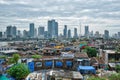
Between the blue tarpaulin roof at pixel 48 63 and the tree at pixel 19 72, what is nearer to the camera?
the tree at pixel 19 72

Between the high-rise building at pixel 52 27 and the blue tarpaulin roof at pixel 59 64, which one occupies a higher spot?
the high-rise building at pixel 52 27

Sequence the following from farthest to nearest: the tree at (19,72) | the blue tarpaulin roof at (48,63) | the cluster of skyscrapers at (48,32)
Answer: the cluster of skyscrapers at (48,32) < the blue tarpaulin roof at (48,63) < the tree at (19,72)

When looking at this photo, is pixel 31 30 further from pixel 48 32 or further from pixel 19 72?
pixel 19 72

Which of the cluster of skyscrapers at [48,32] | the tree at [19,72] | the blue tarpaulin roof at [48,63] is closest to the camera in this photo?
the tree at [19,72]

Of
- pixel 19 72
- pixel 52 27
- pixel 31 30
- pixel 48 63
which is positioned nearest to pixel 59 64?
pixel 48 63

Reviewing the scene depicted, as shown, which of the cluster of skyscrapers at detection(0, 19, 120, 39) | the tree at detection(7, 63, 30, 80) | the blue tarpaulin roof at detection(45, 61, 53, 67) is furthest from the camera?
the cluster of skyscrapers at detection(0, 19, 120, 39)

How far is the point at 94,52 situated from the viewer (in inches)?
1297

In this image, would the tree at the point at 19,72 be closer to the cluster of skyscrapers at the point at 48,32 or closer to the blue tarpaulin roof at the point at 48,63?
the blue tarpaulin roof at the point at 48,63

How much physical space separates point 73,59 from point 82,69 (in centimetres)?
320

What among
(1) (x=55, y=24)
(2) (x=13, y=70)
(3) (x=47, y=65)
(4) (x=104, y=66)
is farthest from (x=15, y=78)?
(1) (x=55, y=24)

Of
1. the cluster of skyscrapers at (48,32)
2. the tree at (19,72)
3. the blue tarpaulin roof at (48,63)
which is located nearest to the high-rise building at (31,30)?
the cluster of skyscrapers at (48,32)

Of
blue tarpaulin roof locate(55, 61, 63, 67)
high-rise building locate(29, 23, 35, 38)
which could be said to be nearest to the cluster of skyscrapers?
high-rise building locate(29, 23, 35, 38)

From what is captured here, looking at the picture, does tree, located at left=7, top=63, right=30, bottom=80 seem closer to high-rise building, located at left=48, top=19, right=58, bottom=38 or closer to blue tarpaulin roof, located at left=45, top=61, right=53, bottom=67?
blue tarpaulin roof, located at left=45, top=61, right=53, bottom=67

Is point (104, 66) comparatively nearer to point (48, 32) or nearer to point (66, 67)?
point (66, 67)
